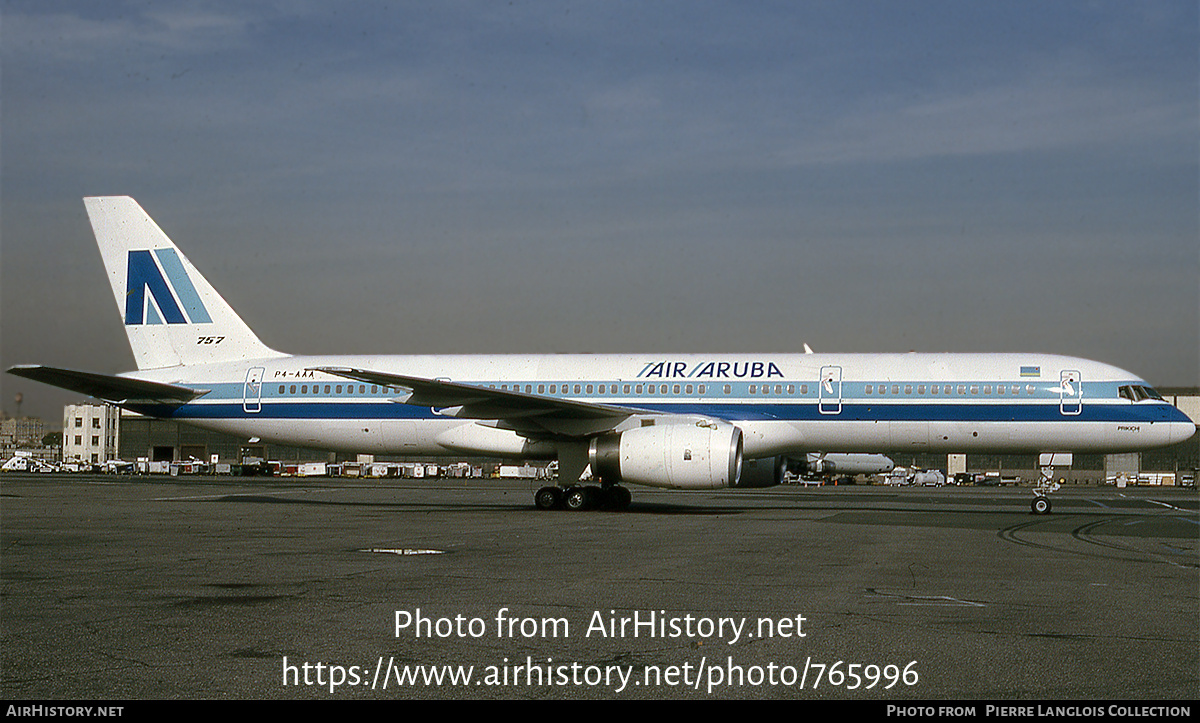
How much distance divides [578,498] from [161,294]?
522 inches

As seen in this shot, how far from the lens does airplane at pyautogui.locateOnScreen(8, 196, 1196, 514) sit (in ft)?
76.3

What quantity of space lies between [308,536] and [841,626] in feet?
33.2

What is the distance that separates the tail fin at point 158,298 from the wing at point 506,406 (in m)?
6.72

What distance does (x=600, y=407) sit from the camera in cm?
2316

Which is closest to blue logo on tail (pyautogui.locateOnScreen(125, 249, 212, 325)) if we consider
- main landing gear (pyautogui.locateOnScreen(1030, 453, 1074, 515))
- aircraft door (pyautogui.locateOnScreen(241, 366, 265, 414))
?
aircraft door (pyautogui.locateOnScreen(241, 366, 265, 414))

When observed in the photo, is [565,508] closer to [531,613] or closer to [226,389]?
[226,389]

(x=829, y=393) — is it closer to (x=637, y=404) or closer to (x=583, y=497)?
(x=637, y=404)

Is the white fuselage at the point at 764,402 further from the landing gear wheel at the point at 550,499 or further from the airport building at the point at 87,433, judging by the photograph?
the airport building at the point at 87,433

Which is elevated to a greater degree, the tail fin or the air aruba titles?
the tail fin

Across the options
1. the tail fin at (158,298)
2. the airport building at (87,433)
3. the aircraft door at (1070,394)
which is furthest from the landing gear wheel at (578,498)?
the airport building at (87,433)

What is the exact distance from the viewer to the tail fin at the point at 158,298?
2869 cm

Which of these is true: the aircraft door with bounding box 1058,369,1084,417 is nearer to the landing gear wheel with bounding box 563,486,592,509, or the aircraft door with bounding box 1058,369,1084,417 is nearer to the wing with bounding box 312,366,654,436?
the wing with bounding box 312,366,654,436

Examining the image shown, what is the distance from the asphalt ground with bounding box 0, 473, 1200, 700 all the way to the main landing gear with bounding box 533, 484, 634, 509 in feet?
22.8
